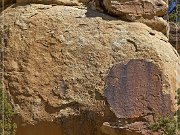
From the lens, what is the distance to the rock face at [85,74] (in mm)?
8609

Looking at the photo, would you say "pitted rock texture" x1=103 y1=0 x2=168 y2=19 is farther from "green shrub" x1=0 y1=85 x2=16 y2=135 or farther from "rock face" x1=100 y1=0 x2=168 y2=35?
"green shrub" x1=0 y1=85 x2=16 y2=135

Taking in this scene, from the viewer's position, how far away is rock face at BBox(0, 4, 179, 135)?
8.61 metres

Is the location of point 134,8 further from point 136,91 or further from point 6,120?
point 6,120

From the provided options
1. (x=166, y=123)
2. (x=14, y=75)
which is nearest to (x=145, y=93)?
(x=166, y=123)

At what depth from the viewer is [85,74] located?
8.93 m

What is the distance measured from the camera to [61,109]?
28.6 feet

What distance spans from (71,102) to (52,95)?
0.37 metres

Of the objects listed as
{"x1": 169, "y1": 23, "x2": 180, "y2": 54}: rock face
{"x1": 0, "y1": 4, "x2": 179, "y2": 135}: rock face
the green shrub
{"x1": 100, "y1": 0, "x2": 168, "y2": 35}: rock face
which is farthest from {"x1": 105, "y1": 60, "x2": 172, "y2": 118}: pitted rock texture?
{"x1": 169, "y1": 23, "x2": 180, "y2": 54}: rock face

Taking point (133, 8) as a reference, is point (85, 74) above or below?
below

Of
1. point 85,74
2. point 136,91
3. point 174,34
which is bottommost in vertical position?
point 174,34

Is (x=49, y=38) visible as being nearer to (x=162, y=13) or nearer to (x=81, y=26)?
(x=81, y=26)

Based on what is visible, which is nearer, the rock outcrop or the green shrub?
the green shrub

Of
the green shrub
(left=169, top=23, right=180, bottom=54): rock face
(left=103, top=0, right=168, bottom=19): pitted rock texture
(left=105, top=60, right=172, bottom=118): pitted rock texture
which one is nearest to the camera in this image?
the green shrub

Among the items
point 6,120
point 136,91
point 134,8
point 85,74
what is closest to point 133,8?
point 134,8
